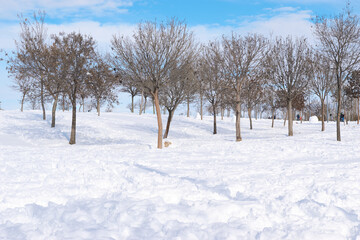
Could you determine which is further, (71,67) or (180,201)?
(71,67)

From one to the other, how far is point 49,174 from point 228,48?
15028 mm

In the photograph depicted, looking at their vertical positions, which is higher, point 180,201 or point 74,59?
point 74,59

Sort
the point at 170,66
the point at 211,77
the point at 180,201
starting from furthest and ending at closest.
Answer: the point at 211,77 → the point at 170,66 → the point at 180,201

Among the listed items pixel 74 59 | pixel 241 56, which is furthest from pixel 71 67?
pixel 241 56

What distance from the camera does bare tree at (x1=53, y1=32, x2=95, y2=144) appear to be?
56.7 ft

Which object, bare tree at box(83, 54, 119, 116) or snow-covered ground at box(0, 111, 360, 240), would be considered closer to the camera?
snow-covered ground at box(0, 111, 360, 240)

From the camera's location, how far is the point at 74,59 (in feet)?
57.6

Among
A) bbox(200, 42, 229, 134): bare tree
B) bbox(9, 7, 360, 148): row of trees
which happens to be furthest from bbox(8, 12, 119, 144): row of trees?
bbox(200, 42, 229, 134): bare tree

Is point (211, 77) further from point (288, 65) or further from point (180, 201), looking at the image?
point (180, 201)

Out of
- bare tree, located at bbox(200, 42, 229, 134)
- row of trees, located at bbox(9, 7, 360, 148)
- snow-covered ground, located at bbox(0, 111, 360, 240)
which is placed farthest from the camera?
bare tree, located at bbox(200, 42, 229, 134)

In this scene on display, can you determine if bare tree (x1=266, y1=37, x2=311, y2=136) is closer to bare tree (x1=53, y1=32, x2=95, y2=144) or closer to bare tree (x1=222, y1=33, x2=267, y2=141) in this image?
bare tree (x1=222, y1=33, x2=267, y2=141)

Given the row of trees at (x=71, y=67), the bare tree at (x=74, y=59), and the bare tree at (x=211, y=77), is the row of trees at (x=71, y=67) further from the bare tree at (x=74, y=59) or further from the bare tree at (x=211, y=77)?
the bare tree at (x=211, y=77)

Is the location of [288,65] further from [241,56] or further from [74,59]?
[74,59]

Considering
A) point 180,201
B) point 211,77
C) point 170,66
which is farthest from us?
point 211,77
